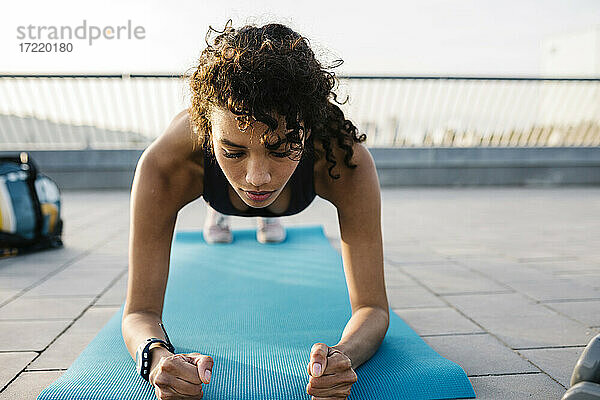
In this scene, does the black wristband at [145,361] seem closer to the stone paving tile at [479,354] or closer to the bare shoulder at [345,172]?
the bare shoulder at [345,172]

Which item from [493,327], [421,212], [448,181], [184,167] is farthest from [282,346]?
[448,181]

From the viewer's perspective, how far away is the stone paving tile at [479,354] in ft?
5.06

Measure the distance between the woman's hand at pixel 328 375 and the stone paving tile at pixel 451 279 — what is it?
135cm

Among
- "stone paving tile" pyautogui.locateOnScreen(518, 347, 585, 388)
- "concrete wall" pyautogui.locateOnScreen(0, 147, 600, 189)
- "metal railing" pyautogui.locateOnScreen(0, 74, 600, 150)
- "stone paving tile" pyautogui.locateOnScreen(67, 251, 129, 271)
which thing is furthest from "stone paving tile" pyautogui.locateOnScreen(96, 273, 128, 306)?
"metal railing" pyautogui.locateOnScreen(0, 74, 600, 150)

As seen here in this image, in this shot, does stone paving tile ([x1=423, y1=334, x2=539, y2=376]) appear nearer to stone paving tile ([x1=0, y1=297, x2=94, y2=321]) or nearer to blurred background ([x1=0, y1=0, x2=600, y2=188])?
stone paving tile ([x1=0, y1=297, x2=94, y2=321])

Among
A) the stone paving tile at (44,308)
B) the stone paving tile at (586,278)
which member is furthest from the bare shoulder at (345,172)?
the stone paving tile at (586,278)

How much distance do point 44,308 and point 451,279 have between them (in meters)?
1.89

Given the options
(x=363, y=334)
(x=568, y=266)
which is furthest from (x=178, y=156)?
(x=568, y=266)

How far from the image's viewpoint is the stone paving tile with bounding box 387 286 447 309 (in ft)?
7.32

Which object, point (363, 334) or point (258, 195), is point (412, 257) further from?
point (258, 195)

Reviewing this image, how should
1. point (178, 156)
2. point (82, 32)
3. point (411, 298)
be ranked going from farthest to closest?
point (82, 32) → point (411, 298) → point (178, 156)

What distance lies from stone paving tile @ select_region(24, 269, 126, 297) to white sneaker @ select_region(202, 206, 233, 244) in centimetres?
64

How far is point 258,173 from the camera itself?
118 cm

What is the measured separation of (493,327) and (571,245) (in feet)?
6.66
